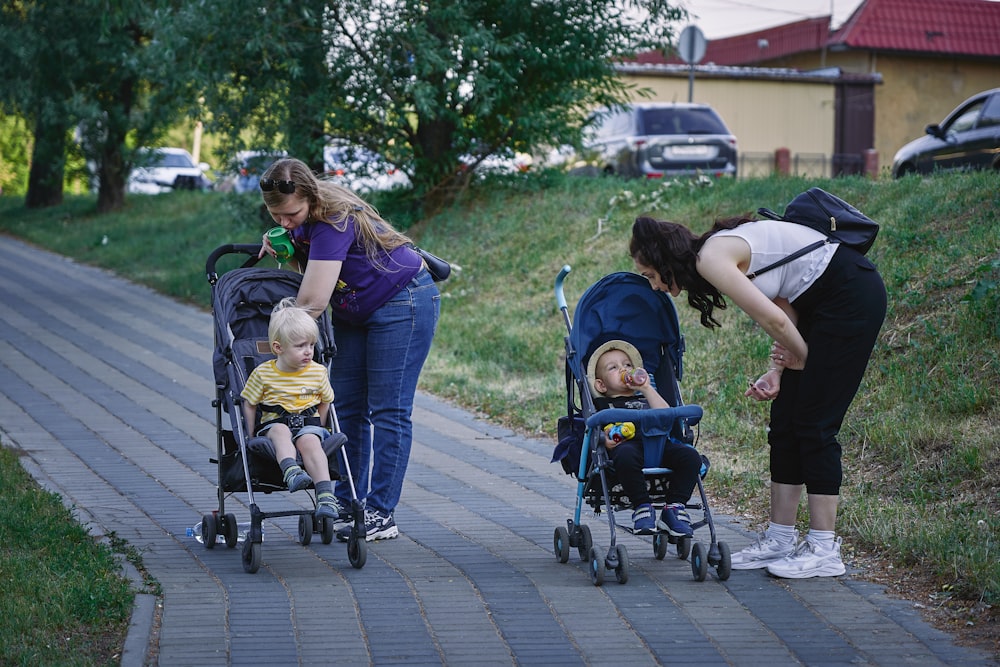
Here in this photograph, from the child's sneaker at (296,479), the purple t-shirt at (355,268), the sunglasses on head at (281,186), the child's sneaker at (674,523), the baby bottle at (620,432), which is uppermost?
the sunglasses on head at (281,186)

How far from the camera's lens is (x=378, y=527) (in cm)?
609

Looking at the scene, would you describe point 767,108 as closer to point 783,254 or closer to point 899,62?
point 899,62

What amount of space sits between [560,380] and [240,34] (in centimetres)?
709

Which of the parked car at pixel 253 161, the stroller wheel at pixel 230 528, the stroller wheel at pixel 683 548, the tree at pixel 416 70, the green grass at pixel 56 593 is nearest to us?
the green grass at pixel 56 593

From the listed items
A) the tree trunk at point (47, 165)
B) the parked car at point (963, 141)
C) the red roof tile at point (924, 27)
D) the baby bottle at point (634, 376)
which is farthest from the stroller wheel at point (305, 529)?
the red roof tile at point (924, 27)

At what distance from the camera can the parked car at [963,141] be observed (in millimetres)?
15367

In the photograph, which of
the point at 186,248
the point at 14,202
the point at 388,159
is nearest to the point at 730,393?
the point at 388,159

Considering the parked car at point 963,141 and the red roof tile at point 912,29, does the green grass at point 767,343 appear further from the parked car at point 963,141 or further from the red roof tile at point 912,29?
the red roof tile at point 912,29

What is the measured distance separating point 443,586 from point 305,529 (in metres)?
0.96

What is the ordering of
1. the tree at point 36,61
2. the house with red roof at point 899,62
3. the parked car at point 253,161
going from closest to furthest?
the parked car at point 253,161 → the tree at point 36,61 → the house with red roof at point 899,62

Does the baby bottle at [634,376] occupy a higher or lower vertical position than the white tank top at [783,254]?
lower

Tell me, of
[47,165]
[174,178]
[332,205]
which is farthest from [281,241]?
[174,178]

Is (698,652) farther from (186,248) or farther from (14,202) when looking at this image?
(14,202)

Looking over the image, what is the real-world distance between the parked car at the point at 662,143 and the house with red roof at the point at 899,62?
1354cm
